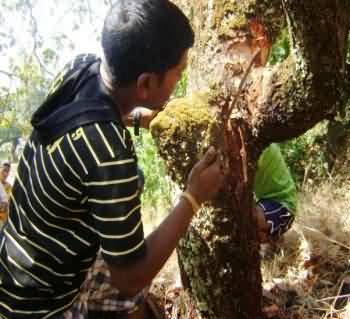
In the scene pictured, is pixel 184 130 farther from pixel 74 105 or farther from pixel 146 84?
pixel 74 105

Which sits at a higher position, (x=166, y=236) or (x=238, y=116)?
(x=238, y=116)

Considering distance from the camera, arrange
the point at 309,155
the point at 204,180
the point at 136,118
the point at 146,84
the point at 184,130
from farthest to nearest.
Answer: the point at 309,155 < the point at 136,118 < the point at 184,130 < the point at 204,180 < the point at 146,84

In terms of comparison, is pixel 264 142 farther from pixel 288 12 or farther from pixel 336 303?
pixel 336 303

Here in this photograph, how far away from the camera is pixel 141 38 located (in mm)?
1457

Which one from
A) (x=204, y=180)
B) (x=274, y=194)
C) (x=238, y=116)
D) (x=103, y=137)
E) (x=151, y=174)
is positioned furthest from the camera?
(x=151, y=174)

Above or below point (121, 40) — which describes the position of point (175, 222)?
below

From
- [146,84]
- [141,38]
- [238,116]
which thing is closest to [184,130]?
[238,116]

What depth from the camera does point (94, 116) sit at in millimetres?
1441

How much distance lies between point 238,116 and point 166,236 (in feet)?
2.84

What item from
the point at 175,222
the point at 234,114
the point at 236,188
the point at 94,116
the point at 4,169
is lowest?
the point at 4,169

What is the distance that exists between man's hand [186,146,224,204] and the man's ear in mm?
344

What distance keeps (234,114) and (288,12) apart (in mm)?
538

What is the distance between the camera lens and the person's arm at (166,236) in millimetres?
1494

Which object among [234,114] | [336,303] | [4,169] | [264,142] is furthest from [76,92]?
[4,169]
